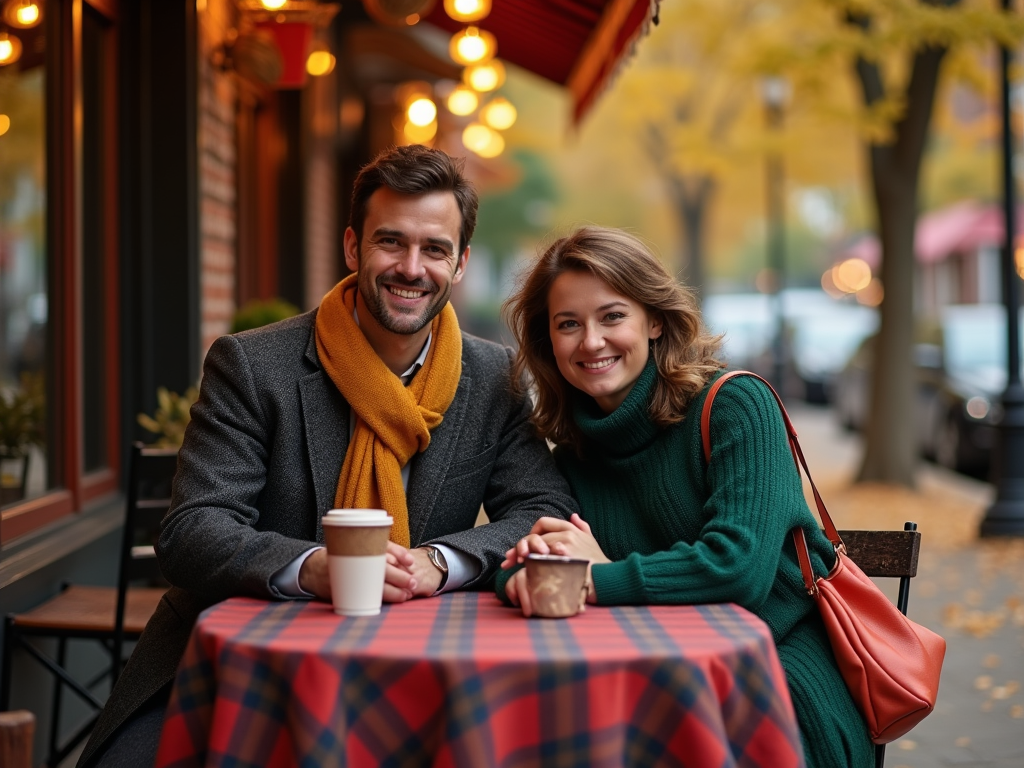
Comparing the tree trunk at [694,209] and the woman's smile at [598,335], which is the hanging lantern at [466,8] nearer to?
the woman's smile at [598,335]

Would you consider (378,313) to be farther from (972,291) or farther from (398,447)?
(972,291)

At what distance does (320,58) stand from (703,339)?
478 centimetres

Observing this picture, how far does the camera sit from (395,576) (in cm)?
260

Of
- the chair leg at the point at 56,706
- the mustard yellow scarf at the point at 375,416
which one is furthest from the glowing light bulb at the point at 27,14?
the chair leg at the point at 56,706

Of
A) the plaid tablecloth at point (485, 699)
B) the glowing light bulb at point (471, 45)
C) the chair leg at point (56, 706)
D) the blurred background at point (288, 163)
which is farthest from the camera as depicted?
the glowing light bulb at point (471, 45)

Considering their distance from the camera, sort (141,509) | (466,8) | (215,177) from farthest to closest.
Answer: (466,8) → (215,177) → (141,509)

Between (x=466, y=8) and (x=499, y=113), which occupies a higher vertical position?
(x=499, y=113)

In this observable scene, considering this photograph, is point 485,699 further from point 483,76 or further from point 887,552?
point 483,76

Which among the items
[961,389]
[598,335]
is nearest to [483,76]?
[961,389]

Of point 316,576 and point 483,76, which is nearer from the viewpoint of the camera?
point 316,576

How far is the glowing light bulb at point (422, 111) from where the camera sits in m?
10.3

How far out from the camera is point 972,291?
121ft

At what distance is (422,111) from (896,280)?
16.5ft

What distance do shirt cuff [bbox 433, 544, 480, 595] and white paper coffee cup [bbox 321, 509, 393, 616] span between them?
35cm
